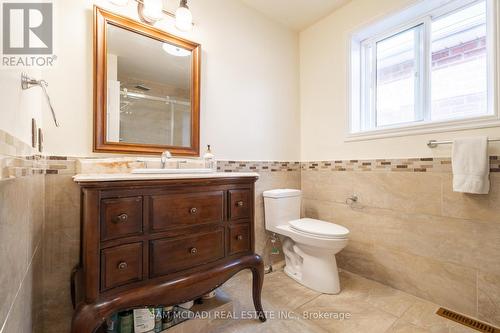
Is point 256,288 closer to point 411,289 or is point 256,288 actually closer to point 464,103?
point 411,289

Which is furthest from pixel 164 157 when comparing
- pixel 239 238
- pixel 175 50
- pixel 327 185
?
pixel 327 185

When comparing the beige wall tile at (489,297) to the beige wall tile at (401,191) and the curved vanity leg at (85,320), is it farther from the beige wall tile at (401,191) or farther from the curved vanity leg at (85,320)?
the curved vanity leg at (85,320)

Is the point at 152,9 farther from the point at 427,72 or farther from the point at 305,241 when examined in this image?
the point at 427,72

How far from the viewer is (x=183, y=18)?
1.62 meters

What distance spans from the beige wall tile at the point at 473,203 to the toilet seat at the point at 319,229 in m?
0.71

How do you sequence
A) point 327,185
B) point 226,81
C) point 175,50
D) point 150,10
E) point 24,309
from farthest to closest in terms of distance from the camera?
point 327,185 → point 226,81 → point 175,50 → point 150,10 → point 24,309

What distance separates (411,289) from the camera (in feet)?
5.75

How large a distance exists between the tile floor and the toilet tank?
0.52m

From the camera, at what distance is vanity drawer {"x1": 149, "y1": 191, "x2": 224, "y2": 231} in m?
1.10

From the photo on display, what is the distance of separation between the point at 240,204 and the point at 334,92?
158cm

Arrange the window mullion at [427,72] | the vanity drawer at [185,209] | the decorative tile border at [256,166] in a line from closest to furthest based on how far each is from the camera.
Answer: the vanity drawer at [185,209], the window mullion at [427,72], the decorative tile border at [256,166]

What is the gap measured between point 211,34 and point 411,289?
2604 mm

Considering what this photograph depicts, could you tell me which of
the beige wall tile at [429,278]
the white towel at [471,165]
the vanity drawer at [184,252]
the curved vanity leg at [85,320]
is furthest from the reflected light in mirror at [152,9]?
the beige wall tile at [429,278]

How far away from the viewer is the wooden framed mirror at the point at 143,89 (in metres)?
1.43
